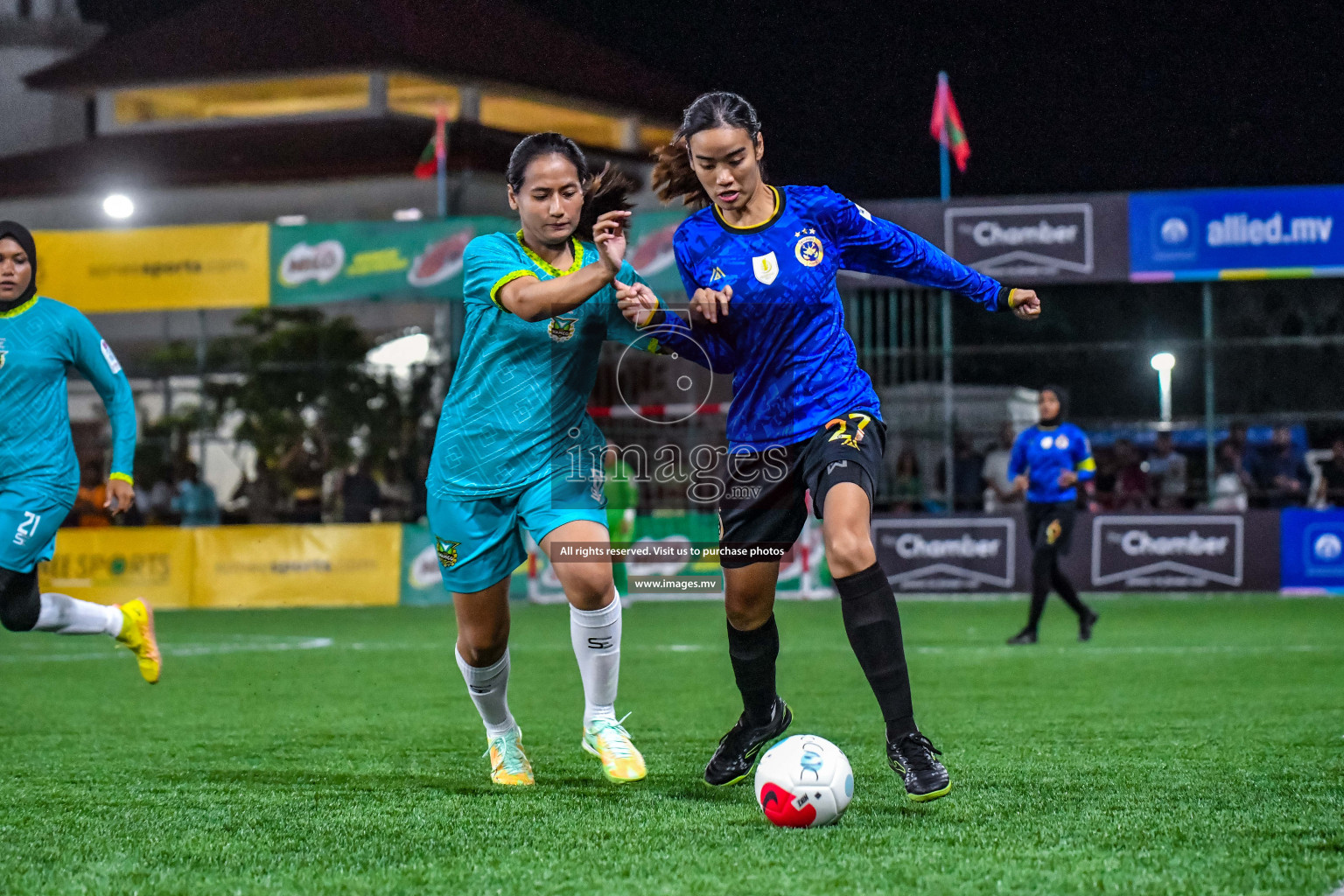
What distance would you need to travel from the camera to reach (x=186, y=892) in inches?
131

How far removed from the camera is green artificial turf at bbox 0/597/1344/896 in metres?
3.45

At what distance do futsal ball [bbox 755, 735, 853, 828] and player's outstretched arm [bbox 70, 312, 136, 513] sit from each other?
3.92 meters

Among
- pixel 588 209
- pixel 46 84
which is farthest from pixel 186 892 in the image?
pixel 46 84

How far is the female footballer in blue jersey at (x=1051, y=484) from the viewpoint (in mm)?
11406

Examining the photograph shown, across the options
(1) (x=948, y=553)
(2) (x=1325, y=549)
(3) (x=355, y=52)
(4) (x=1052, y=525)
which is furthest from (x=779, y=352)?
(3) (x=355, y=52)

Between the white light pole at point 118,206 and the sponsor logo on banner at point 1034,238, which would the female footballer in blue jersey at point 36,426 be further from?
the white light pole at point 118,206

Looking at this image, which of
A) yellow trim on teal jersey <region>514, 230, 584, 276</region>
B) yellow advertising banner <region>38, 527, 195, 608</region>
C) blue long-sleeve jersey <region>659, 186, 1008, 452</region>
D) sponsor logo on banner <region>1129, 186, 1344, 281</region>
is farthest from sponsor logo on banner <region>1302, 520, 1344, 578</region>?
yellow trim on teal jersey <region>514, 230, 584, 276</region>

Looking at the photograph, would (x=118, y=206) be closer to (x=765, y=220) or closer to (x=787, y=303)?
Answer: (x=765, y=220)

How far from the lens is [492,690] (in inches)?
198

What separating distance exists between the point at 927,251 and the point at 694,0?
942cm

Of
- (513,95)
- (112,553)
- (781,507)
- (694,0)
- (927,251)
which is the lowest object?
(112,553)

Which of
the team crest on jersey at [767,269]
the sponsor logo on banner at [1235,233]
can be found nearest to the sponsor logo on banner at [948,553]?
the sponsor logo on banner at [1235,233]

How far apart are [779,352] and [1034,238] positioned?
1313 cm

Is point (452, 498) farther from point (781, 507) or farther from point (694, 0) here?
point (694, 0)
